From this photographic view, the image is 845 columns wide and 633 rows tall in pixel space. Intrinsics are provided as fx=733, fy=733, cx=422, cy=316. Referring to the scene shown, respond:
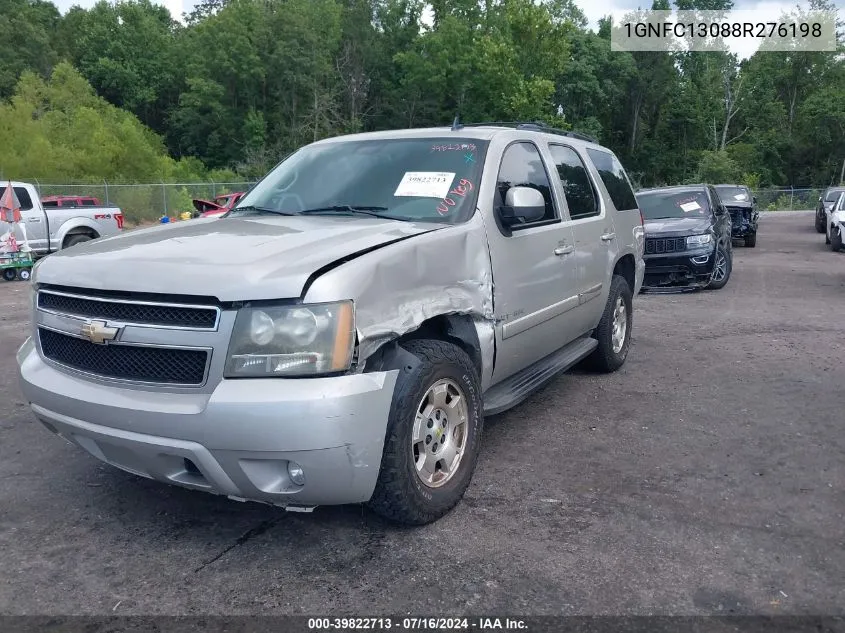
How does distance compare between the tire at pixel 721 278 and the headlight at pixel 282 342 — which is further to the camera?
the tire at pixel 721 278

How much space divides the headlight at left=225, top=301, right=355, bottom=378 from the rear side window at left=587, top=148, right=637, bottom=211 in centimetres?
373

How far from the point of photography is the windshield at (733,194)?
1984 cm

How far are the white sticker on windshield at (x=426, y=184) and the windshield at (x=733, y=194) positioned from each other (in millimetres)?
17391

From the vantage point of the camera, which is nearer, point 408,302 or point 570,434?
point 408,302

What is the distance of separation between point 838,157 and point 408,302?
66599 millimetres

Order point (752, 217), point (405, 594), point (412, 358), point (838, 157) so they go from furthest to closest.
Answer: point (838, 157), point (752, 217), point (412, 358), point (405, 594)

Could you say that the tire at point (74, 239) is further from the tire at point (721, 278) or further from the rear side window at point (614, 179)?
the rear side window at point (614, 179)

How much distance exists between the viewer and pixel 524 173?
4.68m

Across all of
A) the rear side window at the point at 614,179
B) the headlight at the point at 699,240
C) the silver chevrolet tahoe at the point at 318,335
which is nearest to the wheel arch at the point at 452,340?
the silver chevrolet tahoe at the point at 318,335

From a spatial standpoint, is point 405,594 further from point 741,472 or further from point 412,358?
point 741,472

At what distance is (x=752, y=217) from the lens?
65.4 ft

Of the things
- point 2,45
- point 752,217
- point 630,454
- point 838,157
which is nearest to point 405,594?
point 630,454

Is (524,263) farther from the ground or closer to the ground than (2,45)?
closer to the ground

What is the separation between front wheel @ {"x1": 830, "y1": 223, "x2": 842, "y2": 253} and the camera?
17.4m
